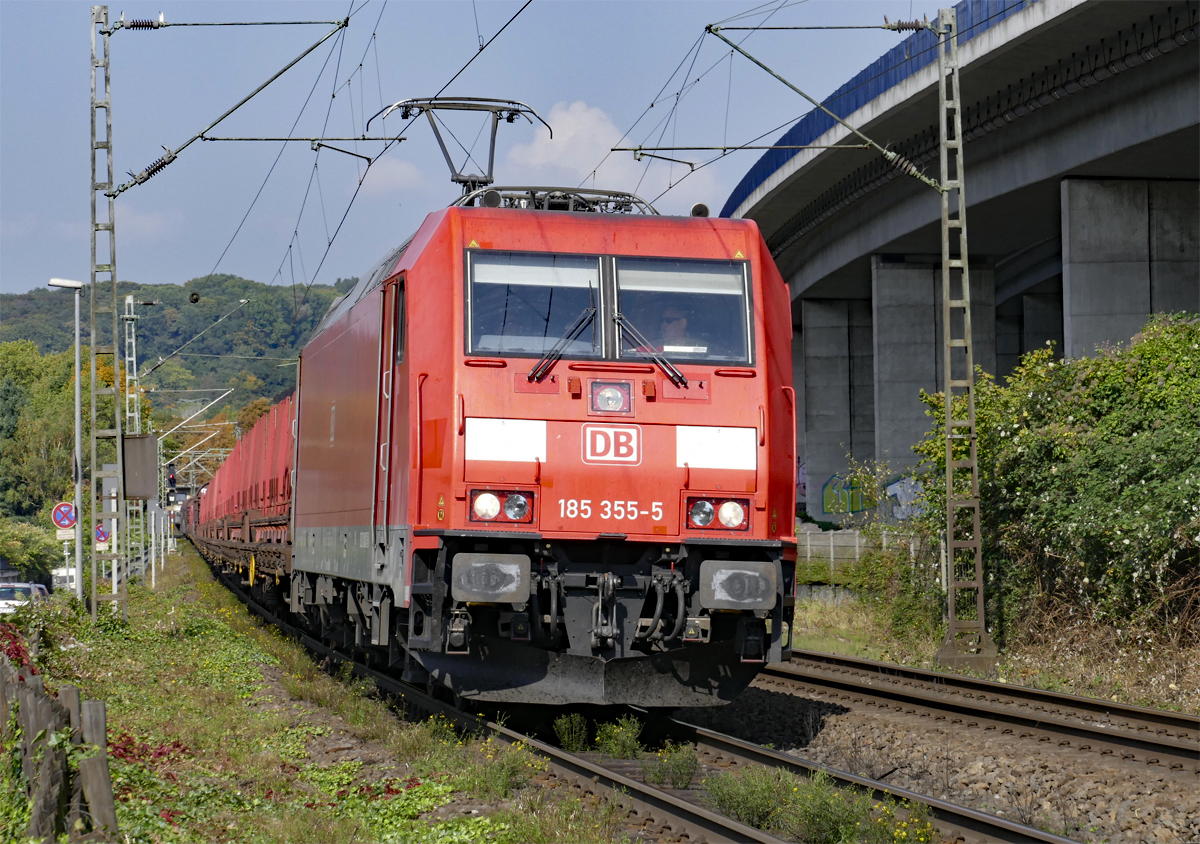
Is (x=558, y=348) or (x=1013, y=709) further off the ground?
(x=558, y=348)

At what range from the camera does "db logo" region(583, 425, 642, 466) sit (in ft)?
30.7

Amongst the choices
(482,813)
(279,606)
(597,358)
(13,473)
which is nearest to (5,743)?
(482,813)

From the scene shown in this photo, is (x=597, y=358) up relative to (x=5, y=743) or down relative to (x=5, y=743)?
up

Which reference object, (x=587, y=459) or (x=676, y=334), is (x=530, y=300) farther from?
(x=587, y=459)

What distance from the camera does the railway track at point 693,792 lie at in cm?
720

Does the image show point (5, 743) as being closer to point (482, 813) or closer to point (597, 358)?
point (482, 813)

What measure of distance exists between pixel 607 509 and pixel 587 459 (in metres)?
0.39

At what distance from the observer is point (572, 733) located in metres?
10.4

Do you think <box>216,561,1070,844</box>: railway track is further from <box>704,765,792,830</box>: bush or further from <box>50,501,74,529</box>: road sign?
<box>50,501,74,529</box>: road sign

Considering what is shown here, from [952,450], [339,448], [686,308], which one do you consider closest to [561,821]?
[686,308]

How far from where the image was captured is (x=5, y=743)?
27.9 feet

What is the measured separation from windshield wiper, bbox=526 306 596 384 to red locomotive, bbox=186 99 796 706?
0.04ft

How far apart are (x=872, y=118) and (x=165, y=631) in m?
17.0

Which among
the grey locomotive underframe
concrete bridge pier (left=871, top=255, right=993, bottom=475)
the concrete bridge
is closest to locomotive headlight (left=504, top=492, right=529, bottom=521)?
the grey locomotive underframe
